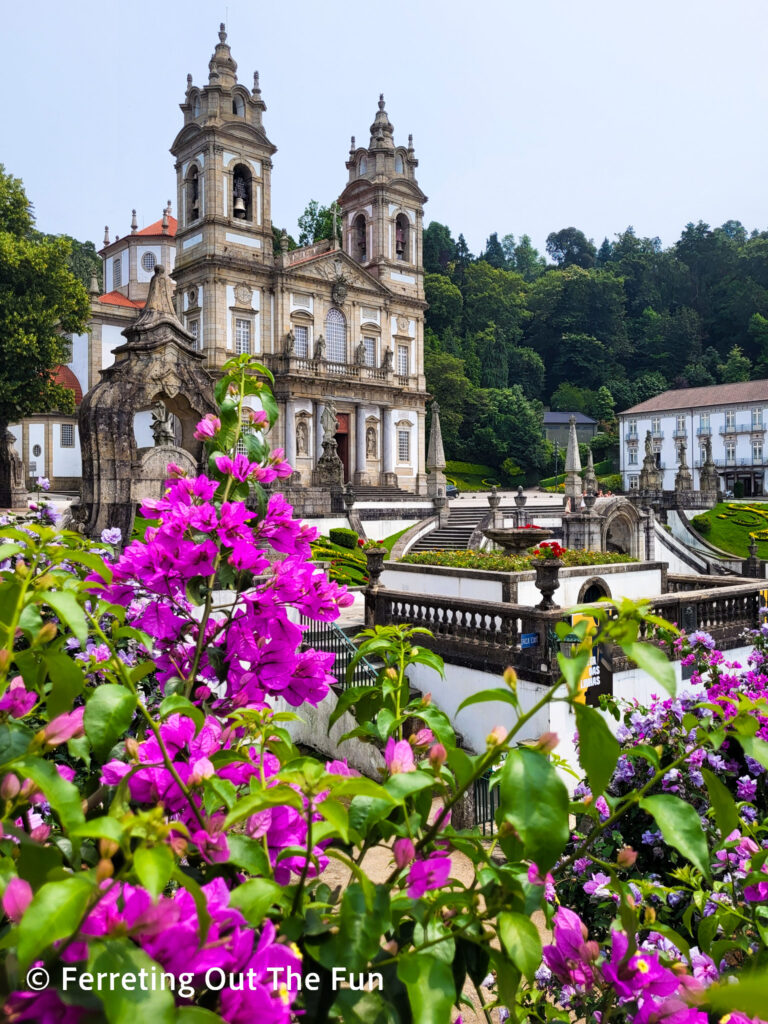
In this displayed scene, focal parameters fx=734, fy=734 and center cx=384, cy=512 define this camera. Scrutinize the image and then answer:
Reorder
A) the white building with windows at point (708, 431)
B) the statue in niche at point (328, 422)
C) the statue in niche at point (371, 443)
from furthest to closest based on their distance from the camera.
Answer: the white building with windows at point (708, 431)
the statue in niche at point (371, 443)
the statue in niche at point (328, 422)

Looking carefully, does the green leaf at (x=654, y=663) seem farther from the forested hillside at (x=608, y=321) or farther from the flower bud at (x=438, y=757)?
the forested hillside at (x=608, y=321)

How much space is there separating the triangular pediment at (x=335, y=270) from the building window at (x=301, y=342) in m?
2.82

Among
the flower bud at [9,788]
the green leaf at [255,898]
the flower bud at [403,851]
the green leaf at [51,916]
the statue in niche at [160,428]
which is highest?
the statue in niche at [160,428]

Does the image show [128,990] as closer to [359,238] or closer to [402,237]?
[402,237]

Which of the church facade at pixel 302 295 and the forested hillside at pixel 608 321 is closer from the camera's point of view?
the church facade at pixel 302 295

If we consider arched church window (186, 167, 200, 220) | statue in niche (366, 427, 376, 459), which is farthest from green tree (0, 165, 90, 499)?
statue in niche (366, 427, 376, 459)

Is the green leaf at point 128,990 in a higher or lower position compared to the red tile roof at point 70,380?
lower

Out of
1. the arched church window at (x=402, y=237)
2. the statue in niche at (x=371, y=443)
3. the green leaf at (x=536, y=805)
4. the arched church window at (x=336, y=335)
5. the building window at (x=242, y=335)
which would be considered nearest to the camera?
the green leaf at (x=536, y=805)

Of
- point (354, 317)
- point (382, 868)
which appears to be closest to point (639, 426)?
point (354, 317)

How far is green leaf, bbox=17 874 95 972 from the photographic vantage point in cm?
74

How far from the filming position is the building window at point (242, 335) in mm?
36969

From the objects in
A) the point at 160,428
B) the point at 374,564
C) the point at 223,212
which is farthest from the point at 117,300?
the point at 374,564

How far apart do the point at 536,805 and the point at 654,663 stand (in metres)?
0.29

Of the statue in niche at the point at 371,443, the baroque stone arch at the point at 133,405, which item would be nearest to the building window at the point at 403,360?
the statue in niche at the point at 371,443
